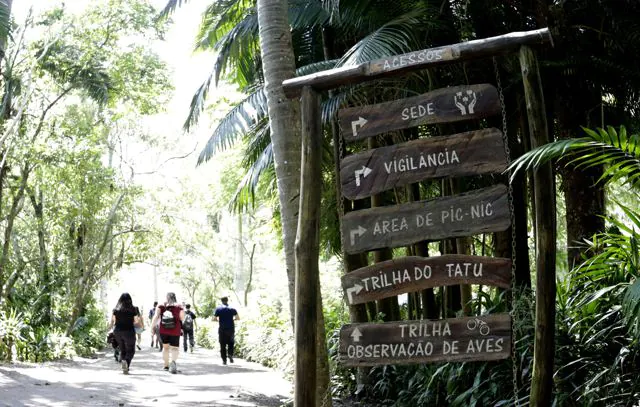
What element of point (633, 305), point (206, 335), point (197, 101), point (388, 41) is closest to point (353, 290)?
point (633, 305)

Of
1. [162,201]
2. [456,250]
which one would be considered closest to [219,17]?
[456,250]

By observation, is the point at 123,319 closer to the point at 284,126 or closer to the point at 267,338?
the point at 267,338

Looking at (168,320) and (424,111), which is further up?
(424,111)

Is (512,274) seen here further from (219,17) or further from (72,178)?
(72,178)

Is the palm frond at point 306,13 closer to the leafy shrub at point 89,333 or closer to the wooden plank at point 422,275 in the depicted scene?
the wooden plank at point 422,275

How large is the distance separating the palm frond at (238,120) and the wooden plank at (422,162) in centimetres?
696

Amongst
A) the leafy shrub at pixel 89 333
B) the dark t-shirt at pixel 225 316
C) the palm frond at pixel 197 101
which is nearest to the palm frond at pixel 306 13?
the palm frond at pixel 197 101

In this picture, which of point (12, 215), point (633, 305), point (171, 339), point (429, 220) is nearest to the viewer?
point (633, 305)

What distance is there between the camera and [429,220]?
210 inches

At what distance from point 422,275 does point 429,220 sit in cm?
39

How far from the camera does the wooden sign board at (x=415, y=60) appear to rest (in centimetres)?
549

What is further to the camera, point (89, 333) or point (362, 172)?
point (89, 333)

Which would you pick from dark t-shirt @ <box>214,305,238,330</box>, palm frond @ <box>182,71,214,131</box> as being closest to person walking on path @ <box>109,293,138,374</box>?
palm frond @ <box>182,71,214,131</box>

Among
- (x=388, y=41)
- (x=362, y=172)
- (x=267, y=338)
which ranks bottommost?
(x=267, y=338)
